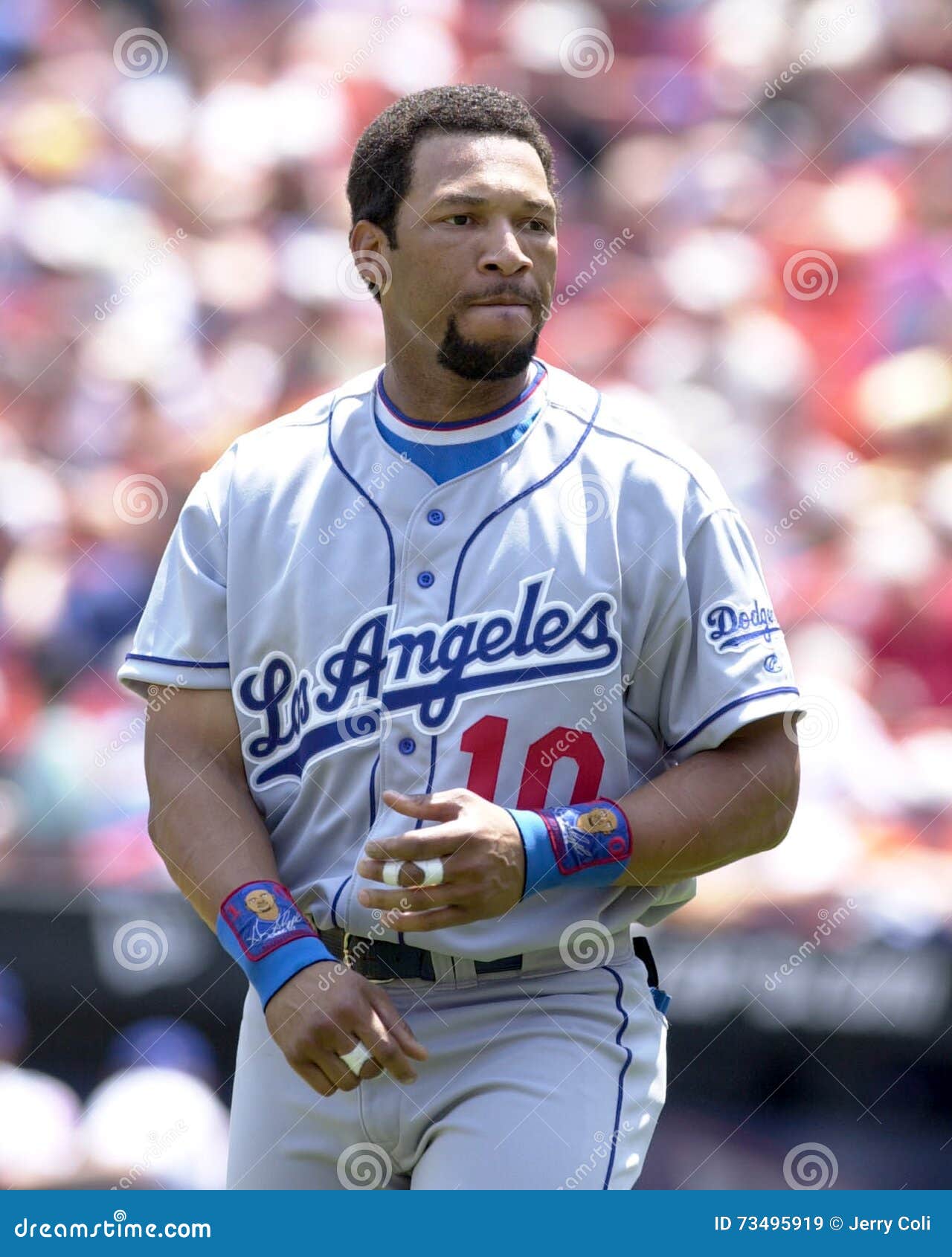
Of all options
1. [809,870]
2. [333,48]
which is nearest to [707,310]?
[333,48]

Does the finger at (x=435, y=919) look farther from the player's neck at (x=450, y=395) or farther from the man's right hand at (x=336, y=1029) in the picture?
the player's neck at (x=450, y=395)

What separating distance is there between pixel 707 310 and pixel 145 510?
1.97m

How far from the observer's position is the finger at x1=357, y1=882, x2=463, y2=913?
69.2 inches

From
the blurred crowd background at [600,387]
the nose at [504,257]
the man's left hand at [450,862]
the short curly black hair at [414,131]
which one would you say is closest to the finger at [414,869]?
the man's left hand at [450,862]

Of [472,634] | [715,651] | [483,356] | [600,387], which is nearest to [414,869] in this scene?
[472,634]

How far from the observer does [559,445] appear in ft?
6.83

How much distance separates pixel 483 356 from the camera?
2.05 m

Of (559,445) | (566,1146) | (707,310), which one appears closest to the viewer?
(566,1146)

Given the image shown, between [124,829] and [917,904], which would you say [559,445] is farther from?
[124,829]

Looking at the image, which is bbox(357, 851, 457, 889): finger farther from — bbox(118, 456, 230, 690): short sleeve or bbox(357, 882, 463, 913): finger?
bbox(118, 456, 230, 690): short sleeve

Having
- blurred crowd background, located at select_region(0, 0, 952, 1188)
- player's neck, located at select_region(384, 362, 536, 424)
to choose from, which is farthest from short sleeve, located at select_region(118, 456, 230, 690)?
blurred crowd background, located at select_region(0, 0, 952, 1188)

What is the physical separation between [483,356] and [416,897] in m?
0.72

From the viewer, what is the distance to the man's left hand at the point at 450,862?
174 centimetres

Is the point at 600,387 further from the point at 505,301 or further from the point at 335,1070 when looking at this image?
the point at 335,1070
